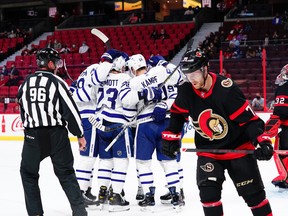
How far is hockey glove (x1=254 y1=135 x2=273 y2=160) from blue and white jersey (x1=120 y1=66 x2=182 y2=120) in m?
1.64

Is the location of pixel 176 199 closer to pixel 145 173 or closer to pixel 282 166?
pixel 145 173

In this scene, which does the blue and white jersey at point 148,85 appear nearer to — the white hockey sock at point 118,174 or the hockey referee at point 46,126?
the white hockey sock at point 118,174

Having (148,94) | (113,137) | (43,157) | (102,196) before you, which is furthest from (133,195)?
(43,157)

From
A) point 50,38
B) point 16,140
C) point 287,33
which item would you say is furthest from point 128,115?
point 50,38

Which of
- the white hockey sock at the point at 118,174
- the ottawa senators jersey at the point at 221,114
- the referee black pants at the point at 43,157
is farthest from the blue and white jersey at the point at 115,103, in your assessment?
the ottawa senators jersey at the point at 221,114

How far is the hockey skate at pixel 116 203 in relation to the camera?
174 inches

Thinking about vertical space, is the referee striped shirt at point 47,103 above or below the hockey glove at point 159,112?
above

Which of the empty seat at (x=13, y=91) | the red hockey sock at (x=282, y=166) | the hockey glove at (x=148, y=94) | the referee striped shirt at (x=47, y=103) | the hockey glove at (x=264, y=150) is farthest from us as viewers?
the empty seat at (x=13, y=91)

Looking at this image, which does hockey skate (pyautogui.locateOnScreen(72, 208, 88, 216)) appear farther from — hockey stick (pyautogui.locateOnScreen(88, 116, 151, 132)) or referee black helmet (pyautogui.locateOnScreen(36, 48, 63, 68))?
referee black helmet (pyautogui.locateOnScreen(36, 48, 63, 68))

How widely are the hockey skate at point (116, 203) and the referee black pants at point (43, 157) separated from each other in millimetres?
586

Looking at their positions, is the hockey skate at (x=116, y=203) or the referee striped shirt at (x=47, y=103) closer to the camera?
the referee striped shirt at (x=47, y=103)

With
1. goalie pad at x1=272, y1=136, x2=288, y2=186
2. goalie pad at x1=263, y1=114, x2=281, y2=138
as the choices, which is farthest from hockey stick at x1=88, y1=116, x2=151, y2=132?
goalie pad at x1=272, y1=136, x2=288, y2=186

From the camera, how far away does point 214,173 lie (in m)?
3.04

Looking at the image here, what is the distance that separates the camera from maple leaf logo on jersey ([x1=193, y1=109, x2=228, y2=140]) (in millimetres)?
2986
